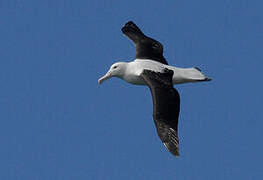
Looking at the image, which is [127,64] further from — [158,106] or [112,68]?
[158,106]

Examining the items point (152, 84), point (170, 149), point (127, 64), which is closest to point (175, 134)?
point (170, 149)

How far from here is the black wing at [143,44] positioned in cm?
1905

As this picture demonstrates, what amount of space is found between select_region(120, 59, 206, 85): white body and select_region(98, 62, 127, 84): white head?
94 millimetres

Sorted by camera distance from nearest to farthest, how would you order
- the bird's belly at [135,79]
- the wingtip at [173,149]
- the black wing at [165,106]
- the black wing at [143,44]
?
the wingtip at [173,149] < the black wing at [165,106] < the bird's belly at [135,79] < the black wing at [143,44]

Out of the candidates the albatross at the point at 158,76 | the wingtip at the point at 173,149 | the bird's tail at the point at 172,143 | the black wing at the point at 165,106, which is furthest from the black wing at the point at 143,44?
the wingtip at the point at 173,149

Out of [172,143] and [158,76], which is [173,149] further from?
[158,76]

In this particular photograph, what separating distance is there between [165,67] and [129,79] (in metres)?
0.96

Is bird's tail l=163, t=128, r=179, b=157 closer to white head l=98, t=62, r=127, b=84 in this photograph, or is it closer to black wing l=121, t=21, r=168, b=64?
white head l=98, t=62, r=127, b=84

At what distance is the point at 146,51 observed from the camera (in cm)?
1920

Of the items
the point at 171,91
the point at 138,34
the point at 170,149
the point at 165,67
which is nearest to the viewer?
the point at 170,149

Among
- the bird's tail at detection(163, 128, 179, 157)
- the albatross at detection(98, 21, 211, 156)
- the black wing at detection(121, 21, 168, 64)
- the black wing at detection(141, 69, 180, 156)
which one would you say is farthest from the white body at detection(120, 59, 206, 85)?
the bird's tail at detection(163, 128, 179, 157)

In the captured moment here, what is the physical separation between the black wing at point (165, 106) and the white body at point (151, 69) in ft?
0.86

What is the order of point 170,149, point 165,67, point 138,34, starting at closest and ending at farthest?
point 170,149 → point 165,67 → point 138,34

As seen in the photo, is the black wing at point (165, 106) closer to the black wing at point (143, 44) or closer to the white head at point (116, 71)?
the white head at point (116, 71)
